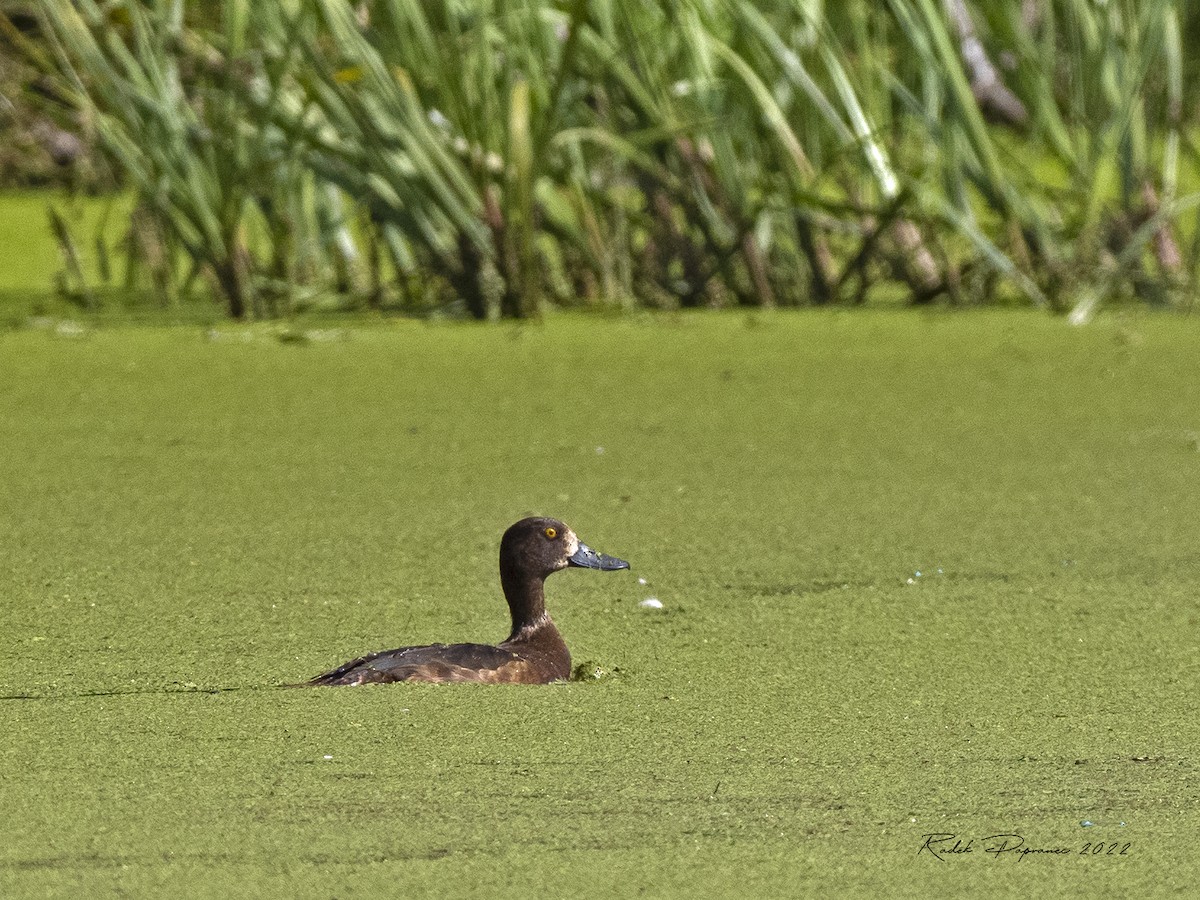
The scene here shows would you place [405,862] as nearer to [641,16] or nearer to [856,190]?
[641,16]

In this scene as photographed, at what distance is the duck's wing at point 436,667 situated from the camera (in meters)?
2.05

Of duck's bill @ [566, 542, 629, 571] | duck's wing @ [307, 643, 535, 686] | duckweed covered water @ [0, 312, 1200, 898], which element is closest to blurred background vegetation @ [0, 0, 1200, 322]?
duckweed covered water @ [0, 312, 1200, 898]

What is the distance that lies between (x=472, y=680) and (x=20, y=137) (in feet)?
15.3

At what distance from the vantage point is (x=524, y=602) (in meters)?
2.34

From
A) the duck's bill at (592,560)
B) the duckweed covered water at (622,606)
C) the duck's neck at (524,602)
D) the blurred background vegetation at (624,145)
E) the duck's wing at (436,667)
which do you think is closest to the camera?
the duckweed covered water at (622,606)

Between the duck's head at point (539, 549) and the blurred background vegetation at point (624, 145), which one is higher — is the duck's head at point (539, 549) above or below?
below

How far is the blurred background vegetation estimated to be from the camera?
3.86 meters

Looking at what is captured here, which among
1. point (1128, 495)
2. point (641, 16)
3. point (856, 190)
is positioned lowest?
point (1128, 495)

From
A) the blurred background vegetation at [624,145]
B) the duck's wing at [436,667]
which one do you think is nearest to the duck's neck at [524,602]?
the duck's wing at [436,667]

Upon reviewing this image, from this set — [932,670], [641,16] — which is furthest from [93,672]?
[641,16]

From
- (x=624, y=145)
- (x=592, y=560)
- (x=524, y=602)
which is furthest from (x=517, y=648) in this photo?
(x=624, y=145)

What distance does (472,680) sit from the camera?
2.11 meters

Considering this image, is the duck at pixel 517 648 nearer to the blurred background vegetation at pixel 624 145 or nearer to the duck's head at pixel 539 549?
the duck's head at pixel 539 549

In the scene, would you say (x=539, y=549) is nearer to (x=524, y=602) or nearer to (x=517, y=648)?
(x=524, y=602)
